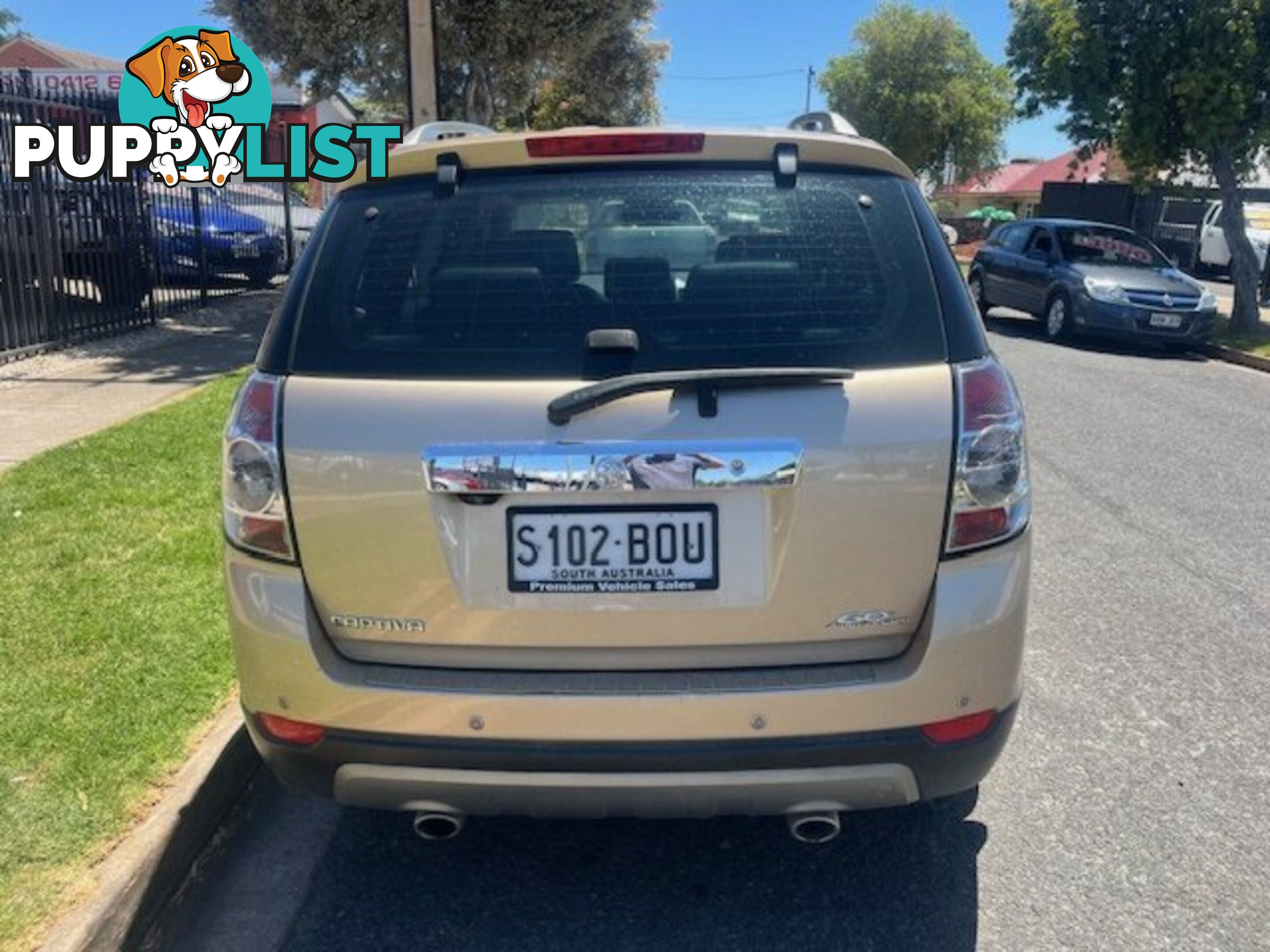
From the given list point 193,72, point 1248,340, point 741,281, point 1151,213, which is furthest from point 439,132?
point 1151,213

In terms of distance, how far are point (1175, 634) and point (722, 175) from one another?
3.17 m

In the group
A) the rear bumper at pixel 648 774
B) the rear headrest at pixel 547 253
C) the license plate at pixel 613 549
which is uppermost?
the rear headrest at pixel 547 253

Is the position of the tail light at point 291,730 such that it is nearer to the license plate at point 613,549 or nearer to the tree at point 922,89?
the license plate at point 613,549

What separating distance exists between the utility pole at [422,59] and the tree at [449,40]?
6.69ft

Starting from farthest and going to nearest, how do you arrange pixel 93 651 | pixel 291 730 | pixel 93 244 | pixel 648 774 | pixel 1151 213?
1. pixel 1151 213
2. pixel 93 244
3. pixel 93 651
4. pixel 291 730
5. pixel 648 774

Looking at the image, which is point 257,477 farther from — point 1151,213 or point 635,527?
point 1151,213

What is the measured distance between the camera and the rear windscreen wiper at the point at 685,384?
7.55 feet

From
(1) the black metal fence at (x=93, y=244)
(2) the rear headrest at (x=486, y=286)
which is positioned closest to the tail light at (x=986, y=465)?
(2) the rear headrest at (x=486, y=286)

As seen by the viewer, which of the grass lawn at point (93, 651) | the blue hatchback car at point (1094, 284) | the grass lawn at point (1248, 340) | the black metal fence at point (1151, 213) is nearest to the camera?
the grass lawn at point (93, 651)

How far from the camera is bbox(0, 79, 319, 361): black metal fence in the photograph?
9984mm

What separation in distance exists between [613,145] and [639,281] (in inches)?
13.6

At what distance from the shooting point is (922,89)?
142ft

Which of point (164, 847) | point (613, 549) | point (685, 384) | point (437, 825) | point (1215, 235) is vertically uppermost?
point (1215, 235)

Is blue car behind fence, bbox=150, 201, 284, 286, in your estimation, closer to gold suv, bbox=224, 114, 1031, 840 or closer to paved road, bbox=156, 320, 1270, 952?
paved road, bbox=156, 320, 1270, 952
